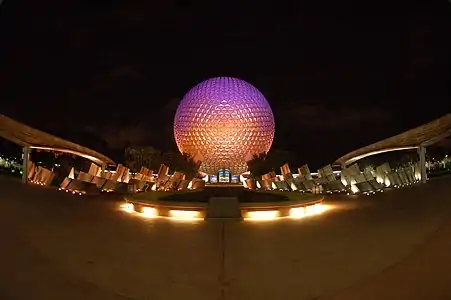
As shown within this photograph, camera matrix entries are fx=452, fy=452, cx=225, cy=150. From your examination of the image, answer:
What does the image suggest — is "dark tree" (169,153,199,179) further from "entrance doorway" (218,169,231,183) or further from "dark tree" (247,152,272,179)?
"entrance doorway" (218,169,231,183)

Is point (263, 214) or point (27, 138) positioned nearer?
point (263, 214)

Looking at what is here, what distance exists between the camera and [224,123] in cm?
2119

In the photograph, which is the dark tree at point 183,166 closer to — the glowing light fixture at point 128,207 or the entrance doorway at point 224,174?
the entrance doorway at point 224,174

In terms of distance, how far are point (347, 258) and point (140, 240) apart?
104 inches

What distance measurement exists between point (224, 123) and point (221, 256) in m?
16.2

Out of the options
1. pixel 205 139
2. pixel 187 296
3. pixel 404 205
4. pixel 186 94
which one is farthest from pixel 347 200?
pixel 186 94

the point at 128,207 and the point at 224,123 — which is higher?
the point at 224,123

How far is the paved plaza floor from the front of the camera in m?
4.02

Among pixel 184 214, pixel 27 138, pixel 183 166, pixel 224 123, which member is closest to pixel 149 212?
pixel 184 214

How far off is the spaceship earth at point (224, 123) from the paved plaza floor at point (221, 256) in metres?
13.5

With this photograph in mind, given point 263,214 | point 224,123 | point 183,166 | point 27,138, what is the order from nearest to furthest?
point 263,214, point 27,138, point 183,166, point 224,123

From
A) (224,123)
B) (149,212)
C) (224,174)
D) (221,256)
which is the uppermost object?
(224,123)

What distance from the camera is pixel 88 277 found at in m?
4.33

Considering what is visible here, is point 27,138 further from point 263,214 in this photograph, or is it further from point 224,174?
point 224,174
